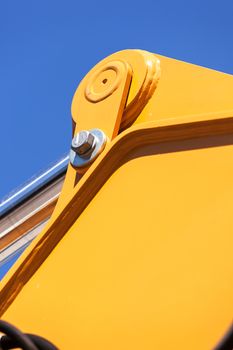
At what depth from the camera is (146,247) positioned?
0.99m

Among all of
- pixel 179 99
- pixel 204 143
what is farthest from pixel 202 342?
pixel 179 99

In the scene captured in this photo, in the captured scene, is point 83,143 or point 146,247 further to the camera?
point 83,143

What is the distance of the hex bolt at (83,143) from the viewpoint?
125 centimetres

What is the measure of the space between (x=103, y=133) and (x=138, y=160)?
17 centimetres

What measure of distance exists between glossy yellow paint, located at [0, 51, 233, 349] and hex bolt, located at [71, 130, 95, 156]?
0.10 m

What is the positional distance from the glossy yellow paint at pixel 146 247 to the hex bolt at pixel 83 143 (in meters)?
0.10

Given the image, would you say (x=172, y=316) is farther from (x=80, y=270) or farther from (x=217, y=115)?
(x=217, y=115)

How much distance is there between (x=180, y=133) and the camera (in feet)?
3.49

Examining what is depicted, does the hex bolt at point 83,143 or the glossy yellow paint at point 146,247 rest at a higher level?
the hex bolt at point 83,143

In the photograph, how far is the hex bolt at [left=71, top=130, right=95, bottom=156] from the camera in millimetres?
1246

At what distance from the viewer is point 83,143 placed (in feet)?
4.11

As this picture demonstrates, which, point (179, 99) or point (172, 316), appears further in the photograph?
point (179, 99)

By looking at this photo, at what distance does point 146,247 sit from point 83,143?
33cm

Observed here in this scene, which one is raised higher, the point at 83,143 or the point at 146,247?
the point at 83,143
